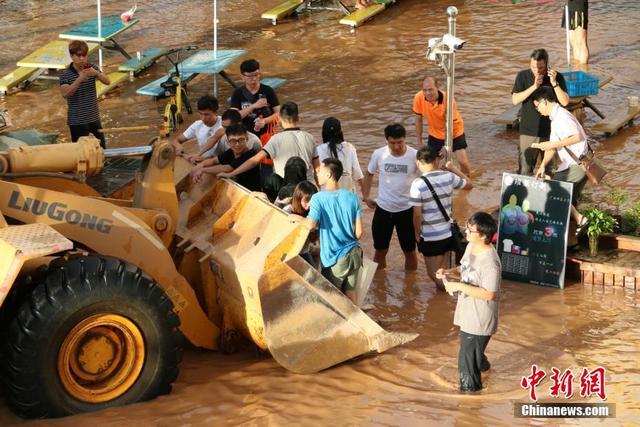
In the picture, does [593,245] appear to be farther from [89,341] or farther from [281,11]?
[281,11]

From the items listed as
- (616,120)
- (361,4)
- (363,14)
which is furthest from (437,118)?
(361,4)

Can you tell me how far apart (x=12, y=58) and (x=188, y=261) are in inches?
436

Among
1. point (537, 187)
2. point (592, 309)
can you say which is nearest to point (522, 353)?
point (592, 309)

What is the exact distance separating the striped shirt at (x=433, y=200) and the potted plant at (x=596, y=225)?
1303mm

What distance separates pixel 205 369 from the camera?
8.27 metres

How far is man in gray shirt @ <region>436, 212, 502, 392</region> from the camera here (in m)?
7.41

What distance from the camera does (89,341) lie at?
7.52 m

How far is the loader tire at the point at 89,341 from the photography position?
7.16 meters

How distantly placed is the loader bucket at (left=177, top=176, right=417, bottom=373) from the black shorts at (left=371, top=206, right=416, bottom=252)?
1899 millimetres

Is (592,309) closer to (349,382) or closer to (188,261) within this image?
(349,382)

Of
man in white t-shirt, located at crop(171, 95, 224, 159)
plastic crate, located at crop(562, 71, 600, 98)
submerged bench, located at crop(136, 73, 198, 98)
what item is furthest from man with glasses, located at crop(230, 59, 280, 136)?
plastic crate, located at crop(562, 71, 600, 98)

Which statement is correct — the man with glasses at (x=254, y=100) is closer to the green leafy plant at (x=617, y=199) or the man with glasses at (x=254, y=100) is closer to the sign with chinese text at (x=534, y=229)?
the sign with chinese text at (x=534, y=229)

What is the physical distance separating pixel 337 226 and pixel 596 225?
2.76 metres

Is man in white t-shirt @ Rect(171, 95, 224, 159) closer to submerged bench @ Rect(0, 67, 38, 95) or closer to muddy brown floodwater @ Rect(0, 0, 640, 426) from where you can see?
muddy brown floodwater @ Rect(0, 0, 640, 426)
